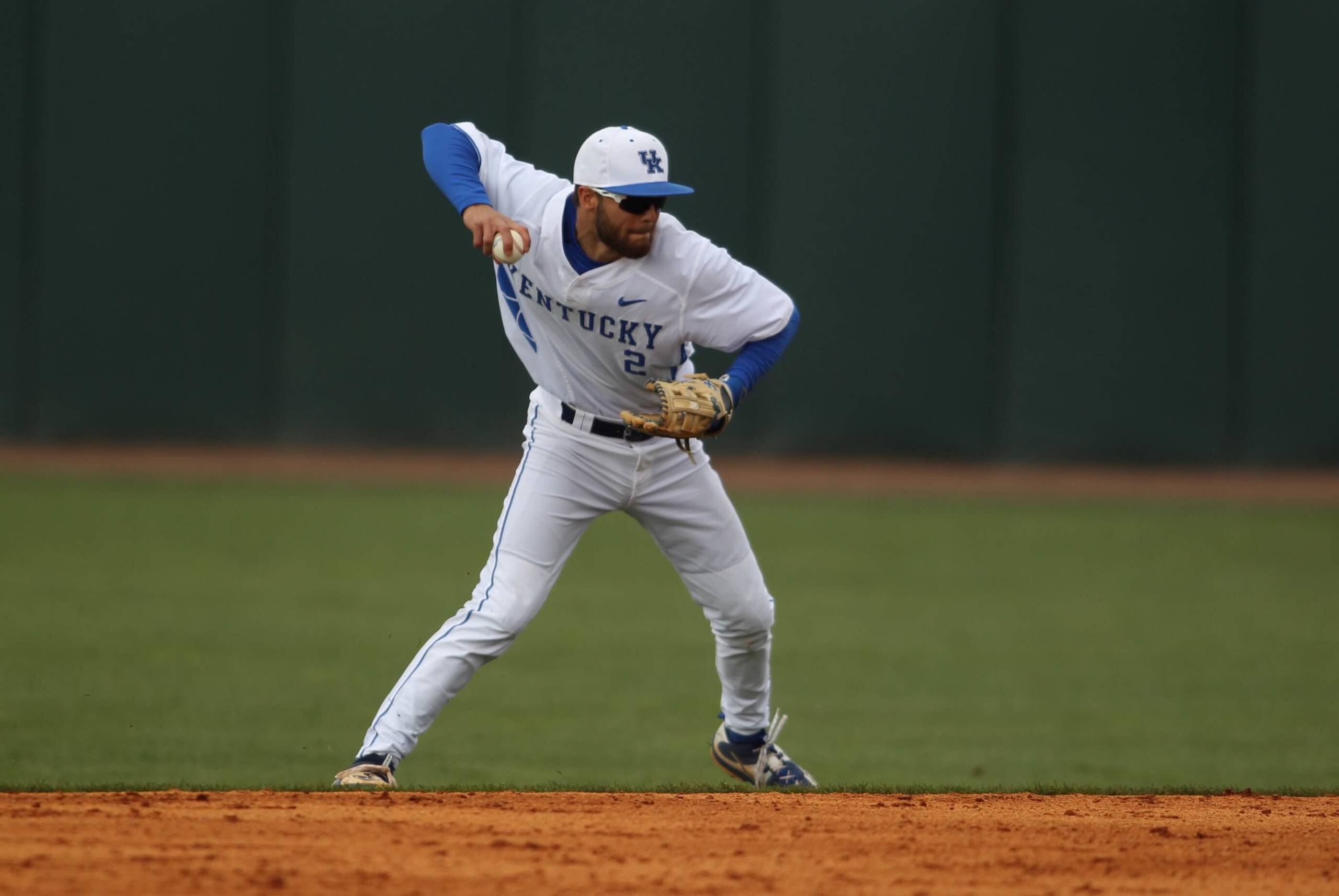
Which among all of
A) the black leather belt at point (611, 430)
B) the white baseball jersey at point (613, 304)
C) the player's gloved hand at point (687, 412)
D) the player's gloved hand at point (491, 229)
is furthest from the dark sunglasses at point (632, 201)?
the black leather belt at point (611, 430)

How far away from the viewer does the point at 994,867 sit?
343 cm

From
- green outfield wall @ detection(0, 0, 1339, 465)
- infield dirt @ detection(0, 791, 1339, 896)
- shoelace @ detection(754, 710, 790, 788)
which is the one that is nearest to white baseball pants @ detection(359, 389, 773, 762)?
shoelace @ detection(754, 710, 790, 788)

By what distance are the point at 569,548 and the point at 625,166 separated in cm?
116

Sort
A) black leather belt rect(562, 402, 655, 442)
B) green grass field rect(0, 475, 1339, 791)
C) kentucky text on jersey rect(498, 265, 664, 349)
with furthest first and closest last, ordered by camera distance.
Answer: green grass field rect(0, 475, 1339, 791)
black leather belt rect(562, 402, 655, 442)
kentucky text on jersey rect(498, 265, 664, 349)

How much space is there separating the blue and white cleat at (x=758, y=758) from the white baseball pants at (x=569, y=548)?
30 centimetres

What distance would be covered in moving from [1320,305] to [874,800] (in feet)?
38.3

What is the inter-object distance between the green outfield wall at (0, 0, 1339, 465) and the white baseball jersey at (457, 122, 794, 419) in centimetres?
952

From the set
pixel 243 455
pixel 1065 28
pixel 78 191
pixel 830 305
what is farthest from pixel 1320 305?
pixel 78 191

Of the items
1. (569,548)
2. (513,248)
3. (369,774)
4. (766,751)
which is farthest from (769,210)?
(369,774)

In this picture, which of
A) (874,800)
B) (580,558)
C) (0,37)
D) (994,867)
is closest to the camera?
(994,867)

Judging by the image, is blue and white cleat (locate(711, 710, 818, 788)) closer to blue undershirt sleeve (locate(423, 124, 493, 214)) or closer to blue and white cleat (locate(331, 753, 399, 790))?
blue and white cleat (locate(331, 753, 399, 790))

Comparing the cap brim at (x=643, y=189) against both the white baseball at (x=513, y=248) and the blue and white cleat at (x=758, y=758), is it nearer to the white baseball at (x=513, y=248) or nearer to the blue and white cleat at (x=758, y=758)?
the white baseball at (x=513, y=248)

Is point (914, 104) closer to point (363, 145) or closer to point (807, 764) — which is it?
point (363, 145)

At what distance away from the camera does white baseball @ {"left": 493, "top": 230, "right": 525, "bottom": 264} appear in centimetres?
405
